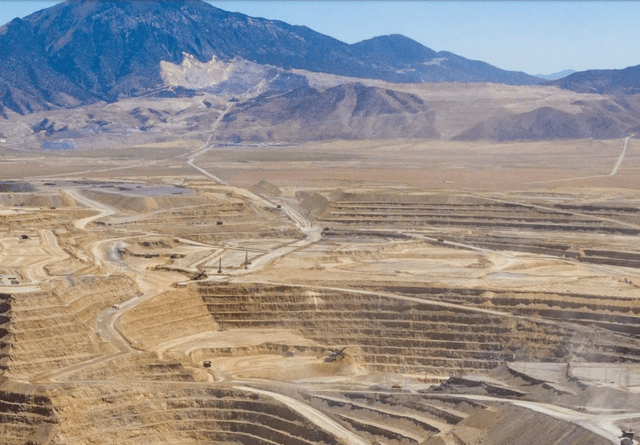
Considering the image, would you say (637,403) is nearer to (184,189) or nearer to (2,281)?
(2,281)

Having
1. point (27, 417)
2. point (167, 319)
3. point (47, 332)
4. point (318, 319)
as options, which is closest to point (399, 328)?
point (318, 319)

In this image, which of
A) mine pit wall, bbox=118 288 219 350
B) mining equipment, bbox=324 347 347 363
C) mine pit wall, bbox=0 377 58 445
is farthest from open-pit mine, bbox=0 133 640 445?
mining equipment, bbox=324 347 347 363

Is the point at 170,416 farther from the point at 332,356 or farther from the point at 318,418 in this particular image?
the point at 332,356

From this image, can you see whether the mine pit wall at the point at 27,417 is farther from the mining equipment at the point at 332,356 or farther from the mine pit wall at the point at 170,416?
the mining equipment at the point at 332,356

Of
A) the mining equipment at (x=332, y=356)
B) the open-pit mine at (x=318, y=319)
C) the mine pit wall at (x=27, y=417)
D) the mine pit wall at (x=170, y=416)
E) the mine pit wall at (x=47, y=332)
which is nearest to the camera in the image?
the mine pit wall at (x=27, y=417)

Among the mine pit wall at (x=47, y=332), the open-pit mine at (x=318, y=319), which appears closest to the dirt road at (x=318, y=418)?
the open-pit mine at (x=318, y=319)

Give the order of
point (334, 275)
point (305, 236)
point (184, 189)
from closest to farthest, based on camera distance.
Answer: point (334, 275), point (305, 236), point (184, 189)

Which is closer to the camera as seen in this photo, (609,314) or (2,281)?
(2,281)

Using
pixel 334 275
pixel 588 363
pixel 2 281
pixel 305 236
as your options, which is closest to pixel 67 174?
pixel 305 236
